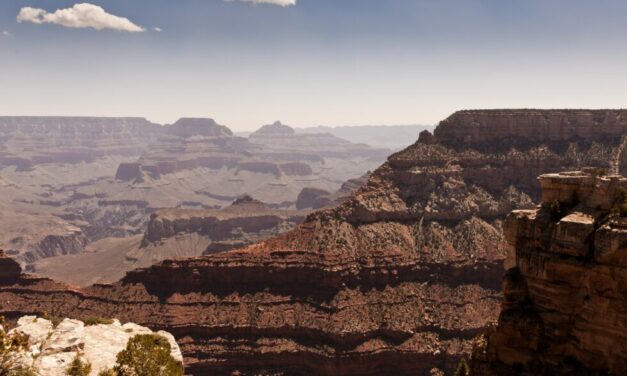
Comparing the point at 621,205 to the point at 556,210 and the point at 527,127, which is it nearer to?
the point at 556,210

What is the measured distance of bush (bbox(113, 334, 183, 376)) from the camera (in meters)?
46.0

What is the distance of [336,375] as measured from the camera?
83625mm

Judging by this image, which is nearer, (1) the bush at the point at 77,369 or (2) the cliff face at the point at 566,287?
(2) the cliff face at the point at 566,287

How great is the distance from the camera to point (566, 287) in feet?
110

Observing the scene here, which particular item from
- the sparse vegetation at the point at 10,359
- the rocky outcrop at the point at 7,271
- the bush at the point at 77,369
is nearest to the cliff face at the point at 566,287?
the bush at the point at 77,369

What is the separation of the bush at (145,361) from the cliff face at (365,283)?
3745 cm

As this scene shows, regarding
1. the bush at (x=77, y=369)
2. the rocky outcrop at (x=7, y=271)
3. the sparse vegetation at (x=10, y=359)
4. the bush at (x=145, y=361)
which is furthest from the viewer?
the rocky outcrop at (x=7, y=271)

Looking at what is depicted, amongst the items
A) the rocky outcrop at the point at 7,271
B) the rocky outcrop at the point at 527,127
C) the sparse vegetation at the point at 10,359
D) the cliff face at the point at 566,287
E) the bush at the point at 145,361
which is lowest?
the rocky outcrop at the point at 7,271

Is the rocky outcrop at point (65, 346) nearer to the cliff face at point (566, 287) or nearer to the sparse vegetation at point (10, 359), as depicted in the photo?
the sparse vegetation at point (10, 359)

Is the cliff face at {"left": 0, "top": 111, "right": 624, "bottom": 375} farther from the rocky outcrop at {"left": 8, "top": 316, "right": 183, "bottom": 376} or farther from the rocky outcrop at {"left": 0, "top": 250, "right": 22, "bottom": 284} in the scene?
the rocky outcrop at {"left": 8, "top": 316, "right": 183, "bottom": 376}

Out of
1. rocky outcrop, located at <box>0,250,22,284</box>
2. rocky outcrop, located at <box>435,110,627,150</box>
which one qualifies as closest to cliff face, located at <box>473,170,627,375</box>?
rocky outcrop, located at <box>435,110,627,150</box>

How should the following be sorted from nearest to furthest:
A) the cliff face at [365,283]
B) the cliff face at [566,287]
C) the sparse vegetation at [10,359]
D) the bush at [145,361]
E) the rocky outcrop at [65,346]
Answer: the cliff face at [566,287], the sparse vegetation at [10,359], the rocky outcrop at [65,346], the bush at [145,361], the cliff face at [365,283]

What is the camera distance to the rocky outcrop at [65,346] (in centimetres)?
4397

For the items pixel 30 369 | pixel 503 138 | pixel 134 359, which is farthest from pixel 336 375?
pixel 503 138
